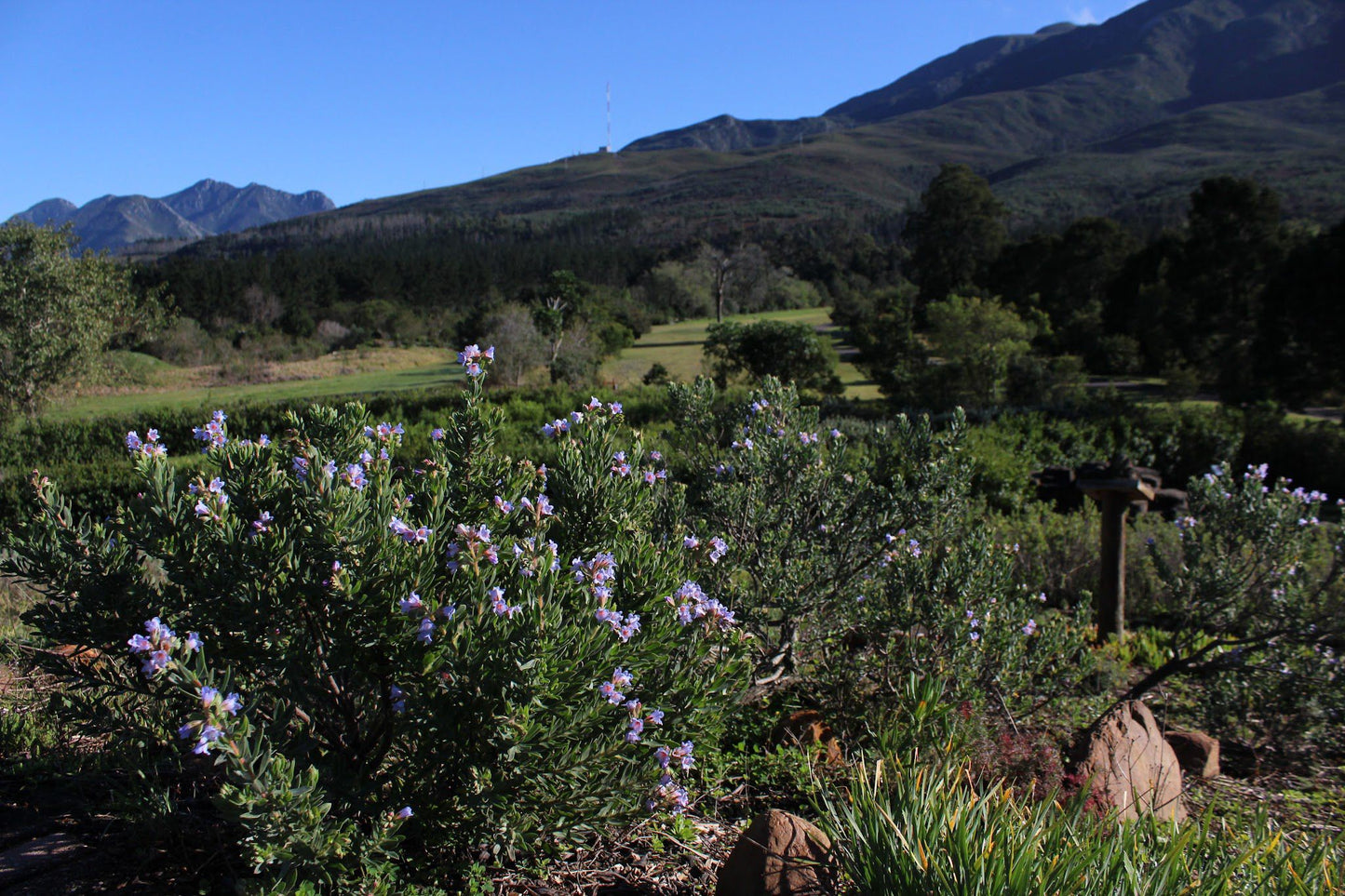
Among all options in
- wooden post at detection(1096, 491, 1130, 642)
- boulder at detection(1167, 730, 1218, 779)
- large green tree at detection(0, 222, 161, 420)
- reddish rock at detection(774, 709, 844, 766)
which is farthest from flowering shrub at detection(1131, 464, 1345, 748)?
large green tree at detection(0, 222, 161, 420)

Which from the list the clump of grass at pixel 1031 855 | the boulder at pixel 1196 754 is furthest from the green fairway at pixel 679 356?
the clump of grass at pixel 1031 855

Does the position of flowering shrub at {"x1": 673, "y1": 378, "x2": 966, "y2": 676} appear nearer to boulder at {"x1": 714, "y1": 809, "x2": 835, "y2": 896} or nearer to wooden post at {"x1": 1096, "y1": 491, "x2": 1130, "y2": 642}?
boulder at {"x1": 714, "y1": 809, "x2": 835, "y2": 896}

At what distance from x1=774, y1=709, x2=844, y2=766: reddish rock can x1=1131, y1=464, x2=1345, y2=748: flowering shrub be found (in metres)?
1.47

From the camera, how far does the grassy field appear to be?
21.2 meters

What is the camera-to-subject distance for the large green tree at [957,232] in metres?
40.3

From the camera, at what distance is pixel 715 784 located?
9.25 ft

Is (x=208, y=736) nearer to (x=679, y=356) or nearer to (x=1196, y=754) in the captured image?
(x=1196, y=754)

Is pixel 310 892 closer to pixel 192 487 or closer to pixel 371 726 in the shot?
pixel 371 726

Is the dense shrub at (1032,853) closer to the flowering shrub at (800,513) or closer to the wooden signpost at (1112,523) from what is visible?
the flowering shrub at (800,513)

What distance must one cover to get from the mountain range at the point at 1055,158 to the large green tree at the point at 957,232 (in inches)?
817


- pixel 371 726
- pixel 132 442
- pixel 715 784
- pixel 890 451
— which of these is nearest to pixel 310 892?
pixel 371 726

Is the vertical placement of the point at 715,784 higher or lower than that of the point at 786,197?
lower

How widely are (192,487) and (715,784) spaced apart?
6.18 feet

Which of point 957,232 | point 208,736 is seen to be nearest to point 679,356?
point 957,232
